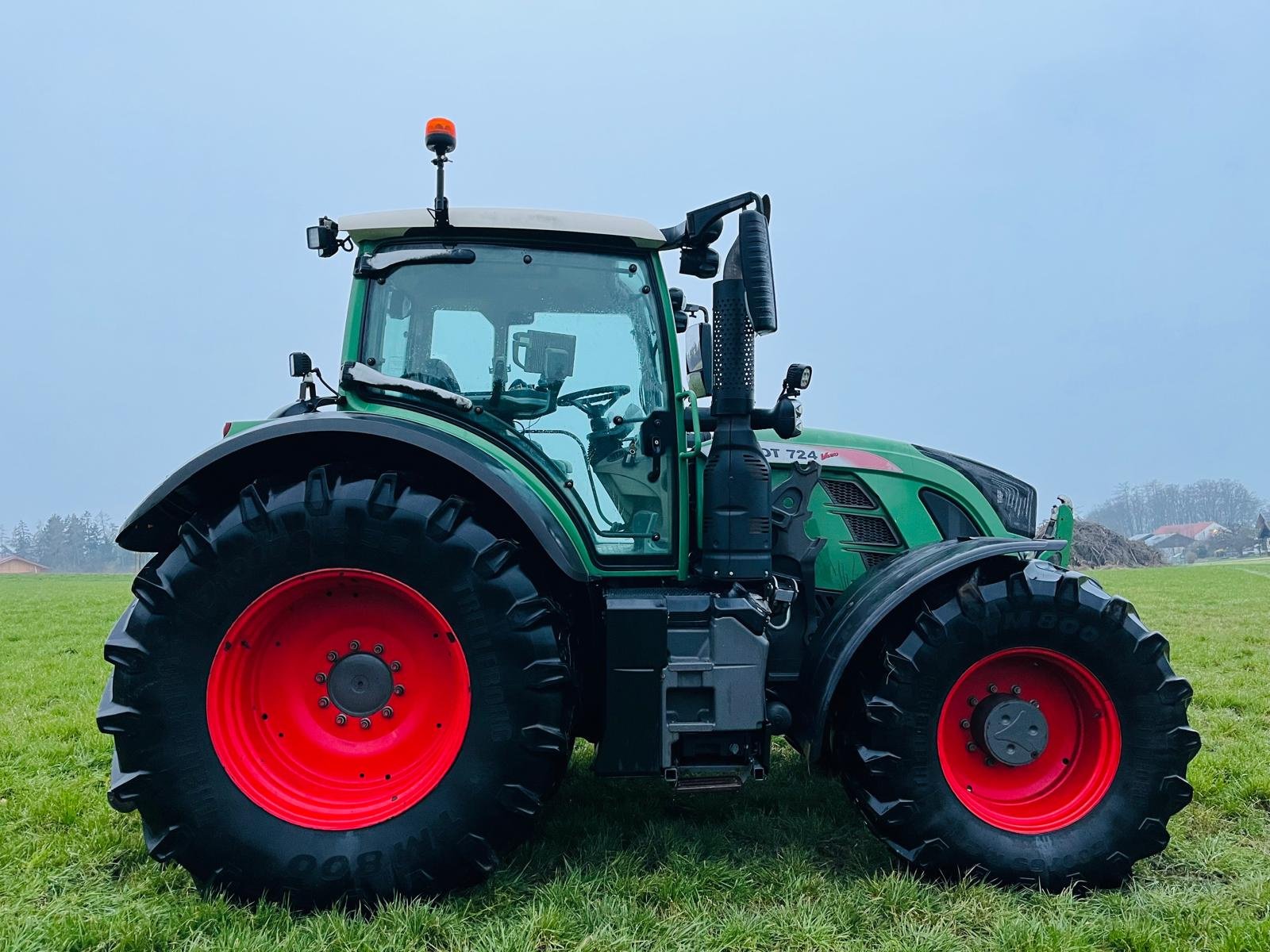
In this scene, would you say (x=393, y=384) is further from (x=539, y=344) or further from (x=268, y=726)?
(x=268, y=726)

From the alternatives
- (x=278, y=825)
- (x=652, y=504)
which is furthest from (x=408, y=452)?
(x=278, y=825)

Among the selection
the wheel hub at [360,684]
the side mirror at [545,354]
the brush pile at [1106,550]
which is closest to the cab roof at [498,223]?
the side mirror at [545,354]

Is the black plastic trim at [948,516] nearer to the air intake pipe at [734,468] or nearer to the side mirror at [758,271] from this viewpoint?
the air intake pipe at [734,468]

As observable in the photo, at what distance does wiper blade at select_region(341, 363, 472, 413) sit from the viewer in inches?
118

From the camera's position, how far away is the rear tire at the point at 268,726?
8.34ft

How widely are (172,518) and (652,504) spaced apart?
175 cm

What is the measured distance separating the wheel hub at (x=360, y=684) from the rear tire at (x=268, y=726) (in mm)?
234

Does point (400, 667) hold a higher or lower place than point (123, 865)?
higher

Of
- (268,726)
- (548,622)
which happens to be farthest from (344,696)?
(548,622)

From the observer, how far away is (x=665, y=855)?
3.02m

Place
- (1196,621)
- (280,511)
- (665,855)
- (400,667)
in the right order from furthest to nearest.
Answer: (1196,621)
(665,855)
(400,667)
(280,511)

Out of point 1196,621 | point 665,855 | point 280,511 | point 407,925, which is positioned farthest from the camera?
point 1196,621

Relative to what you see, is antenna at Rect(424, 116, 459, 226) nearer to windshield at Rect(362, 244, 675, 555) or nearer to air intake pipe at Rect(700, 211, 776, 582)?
windshield at Rect(362, 244, 675, 555)

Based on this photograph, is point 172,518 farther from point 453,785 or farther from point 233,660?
point 453,785
